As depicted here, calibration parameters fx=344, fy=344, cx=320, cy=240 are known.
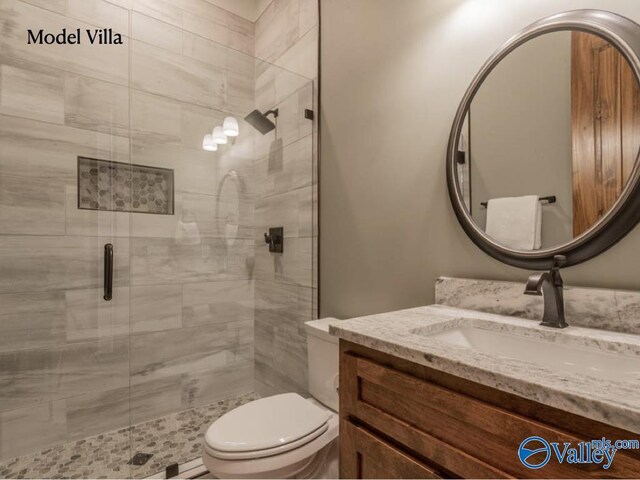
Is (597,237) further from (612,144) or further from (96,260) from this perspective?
(96,260)

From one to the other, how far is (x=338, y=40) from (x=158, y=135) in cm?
115

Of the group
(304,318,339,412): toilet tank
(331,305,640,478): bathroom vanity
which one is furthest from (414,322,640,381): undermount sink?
(304,318,339,412): toilet tank

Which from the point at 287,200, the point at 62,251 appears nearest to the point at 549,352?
the point at 287,200

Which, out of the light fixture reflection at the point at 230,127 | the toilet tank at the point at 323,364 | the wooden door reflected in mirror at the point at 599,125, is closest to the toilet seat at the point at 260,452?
the toilet tank at the point at 323,364

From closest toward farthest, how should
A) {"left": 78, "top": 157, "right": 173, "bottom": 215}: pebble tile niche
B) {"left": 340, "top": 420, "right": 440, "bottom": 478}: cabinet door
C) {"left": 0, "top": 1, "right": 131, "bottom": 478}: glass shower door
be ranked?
{"left": 340, "top": 420, "right": 440, "bottom": 478}: cabinet door < {"left": 0, "top": 1, "right": 131, "bottom": 478}: glass shower door < {"left": 78, "top": 157, "right": 173, "bottom": 215}: pebble tile niche

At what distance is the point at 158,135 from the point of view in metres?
2.00

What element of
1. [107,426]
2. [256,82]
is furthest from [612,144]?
[107,426]

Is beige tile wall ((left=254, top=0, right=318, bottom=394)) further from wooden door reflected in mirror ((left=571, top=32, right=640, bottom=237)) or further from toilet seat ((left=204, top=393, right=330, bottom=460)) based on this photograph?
wooden door reflected in mirror ((left=571, top=32, right=640, bottom=237))

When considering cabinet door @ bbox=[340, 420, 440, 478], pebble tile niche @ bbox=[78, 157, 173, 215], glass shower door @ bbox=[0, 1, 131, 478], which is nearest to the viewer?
cabinet door @ bbox=[340, 420, 440, 478]

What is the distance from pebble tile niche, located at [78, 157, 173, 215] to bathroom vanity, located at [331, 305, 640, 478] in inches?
60.2

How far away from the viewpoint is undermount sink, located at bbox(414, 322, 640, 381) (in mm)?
763

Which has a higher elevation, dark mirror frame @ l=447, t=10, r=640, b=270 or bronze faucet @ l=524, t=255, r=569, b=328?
dark mirror frame @ l=447, t=10, r=640, b=270

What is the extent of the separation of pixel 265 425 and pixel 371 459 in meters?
0.55

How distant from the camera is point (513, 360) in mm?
652
